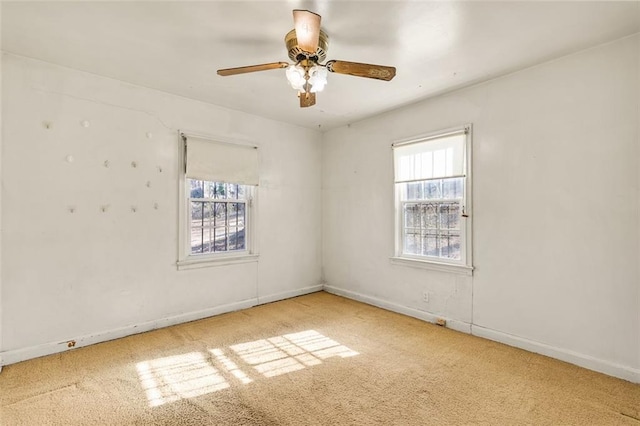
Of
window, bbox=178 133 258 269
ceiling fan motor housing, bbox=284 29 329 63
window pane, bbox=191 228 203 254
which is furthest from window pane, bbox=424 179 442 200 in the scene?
window pane, bbox=191 228 203 254

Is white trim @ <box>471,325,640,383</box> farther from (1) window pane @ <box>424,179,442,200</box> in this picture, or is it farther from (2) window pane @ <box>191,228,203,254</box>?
(2) window pane @ <box>191,228,203,254</box>

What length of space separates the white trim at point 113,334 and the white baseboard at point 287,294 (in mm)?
177

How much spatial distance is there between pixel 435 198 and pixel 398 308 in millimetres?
1440

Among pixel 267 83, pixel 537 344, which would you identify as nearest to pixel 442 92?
pixel 267 83

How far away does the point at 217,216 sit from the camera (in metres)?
3.97

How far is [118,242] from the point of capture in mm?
3162

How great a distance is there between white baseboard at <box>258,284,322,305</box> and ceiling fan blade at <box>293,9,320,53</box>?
3295 mm

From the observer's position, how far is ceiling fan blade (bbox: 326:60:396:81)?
2098mm

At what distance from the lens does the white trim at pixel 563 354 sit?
237 cm

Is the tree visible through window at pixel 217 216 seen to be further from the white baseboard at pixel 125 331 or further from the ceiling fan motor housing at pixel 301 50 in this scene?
the ceiling fan motor housing at pixel 301 50

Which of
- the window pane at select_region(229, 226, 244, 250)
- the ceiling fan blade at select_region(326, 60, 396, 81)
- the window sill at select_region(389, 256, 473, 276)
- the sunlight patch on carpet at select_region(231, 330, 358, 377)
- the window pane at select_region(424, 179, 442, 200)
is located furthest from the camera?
the window pane at select_region(229, 226, 244, 250)

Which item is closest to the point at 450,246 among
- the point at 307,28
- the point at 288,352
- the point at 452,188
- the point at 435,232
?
the point at 435,232

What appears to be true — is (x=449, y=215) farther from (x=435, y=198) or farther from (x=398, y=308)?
(x=398, y=308)

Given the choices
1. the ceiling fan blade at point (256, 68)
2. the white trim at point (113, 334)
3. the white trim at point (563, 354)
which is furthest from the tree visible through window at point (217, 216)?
the white trim at point (563, 354)
